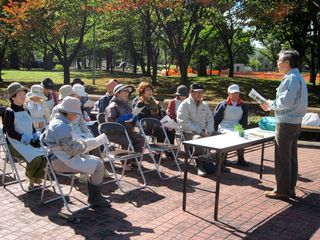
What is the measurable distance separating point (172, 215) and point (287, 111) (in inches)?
79.1

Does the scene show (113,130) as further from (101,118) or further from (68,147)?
(68,147)

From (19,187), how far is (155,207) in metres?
2.15

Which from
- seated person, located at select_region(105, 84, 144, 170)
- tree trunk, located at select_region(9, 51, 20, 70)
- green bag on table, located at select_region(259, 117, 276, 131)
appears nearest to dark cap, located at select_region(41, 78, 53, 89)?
seated person, located at select_region(105, 84, 144, 170)

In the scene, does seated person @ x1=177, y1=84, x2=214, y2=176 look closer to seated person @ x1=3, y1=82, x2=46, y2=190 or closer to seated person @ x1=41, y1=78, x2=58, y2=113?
seated person @ x1=41, y1=78, x2=58, y2=113

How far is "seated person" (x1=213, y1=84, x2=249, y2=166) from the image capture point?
7.97 meters

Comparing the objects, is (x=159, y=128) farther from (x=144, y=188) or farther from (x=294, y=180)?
(x=294, y=180)

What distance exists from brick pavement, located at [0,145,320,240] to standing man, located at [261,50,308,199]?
47cm

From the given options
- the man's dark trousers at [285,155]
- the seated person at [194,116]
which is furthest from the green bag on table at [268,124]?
the seated person at [194,116]

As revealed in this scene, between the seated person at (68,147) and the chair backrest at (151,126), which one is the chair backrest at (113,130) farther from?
the seated person at (68,147)

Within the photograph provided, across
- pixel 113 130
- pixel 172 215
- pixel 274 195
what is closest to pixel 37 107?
pixel 113 130

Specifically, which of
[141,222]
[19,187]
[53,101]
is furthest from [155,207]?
[53,101]

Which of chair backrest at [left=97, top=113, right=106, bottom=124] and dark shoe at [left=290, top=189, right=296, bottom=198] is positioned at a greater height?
chair backrest at [left=97, top=113, right=106, bottom=124]

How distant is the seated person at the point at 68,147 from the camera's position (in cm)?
507

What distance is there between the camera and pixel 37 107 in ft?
25.6
